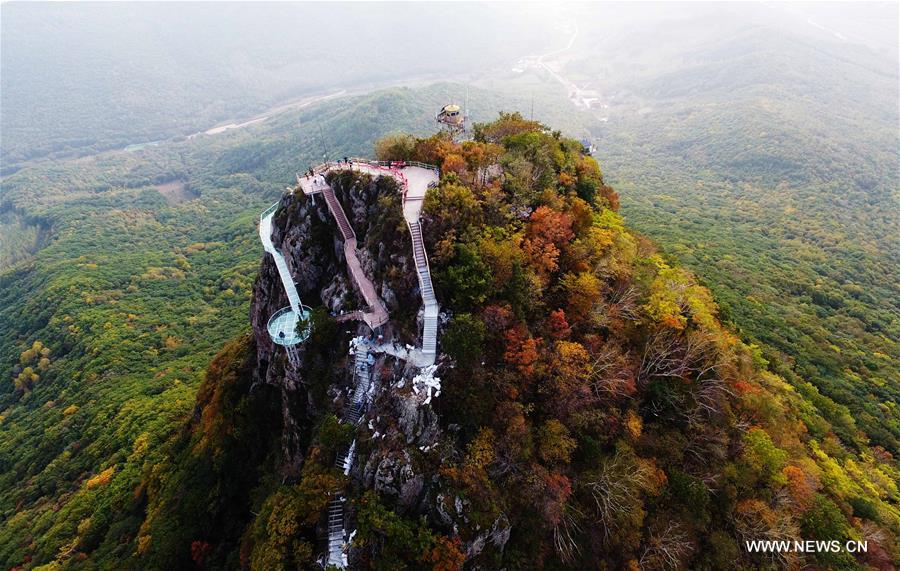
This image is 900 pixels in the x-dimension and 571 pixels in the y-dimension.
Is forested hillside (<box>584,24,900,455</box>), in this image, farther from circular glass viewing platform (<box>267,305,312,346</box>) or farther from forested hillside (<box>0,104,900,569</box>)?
circular glass viewing platform (<box>267,305,312,346</box>)

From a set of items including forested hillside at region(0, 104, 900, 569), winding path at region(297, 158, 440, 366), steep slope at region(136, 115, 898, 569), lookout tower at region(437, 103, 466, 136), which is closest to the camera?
steep slope at region(136, 115, 898, 569)

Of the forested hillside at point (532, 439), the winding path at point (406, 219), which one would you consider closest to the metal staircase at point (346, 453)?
the forested hillside at point (532, 439)

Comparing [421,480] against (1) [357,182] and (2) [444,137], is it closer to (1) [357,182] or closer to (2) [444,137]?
(1) [357,182]

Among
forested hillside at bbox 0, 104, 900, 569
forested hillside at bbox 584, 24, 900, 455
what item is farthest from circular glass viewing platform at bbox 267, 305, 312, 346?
forested hillside at bbox 584, 24, 900, 455

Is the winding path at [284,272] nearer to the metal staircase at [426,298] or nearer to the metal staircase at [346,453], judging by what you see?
the metal staircase at [346,453]

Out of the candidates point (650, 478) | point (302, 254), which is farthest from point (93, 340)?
point (650, 478)

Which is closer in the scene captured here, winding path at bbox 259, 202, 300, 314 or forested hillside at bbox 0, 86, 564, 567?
winding path at bbox 259, 202, 300, 314

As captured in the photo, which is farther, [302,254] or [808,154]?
[808,154]

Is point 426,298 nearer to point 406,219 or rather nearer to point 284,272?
point 406,219
